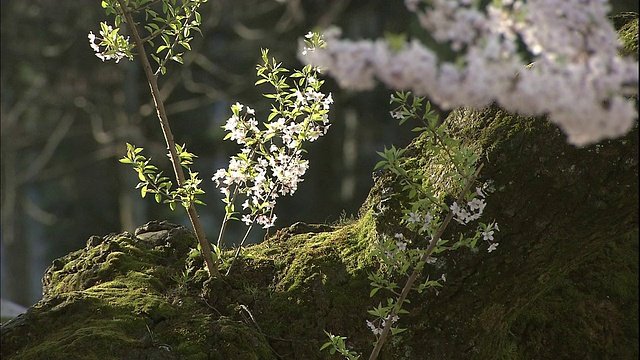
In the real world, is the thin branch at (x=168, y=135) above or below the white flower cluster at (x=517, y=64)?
above

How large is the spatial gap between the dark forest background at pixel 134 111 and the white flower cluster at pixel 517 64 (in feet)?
33.2

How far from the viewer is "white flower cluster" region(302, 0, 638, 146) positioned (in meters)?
1.48

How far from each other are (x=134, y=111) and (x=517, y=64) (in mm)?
11154

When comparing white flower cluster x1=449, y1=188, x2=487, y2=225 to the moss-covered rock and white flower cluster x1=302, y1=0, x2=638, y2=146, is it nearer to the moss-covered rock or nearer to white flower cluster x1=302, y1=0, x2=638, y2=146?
the moss-covered rock

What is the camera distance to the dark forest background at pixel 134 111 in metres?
12.5

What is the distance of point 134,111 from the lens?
1212cm

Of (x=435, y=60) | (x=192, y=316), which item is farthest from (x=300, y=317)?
(x=435, y=60)

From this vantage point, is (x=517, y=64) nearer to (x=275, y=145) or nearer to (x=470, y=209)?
(x=470, y=209)

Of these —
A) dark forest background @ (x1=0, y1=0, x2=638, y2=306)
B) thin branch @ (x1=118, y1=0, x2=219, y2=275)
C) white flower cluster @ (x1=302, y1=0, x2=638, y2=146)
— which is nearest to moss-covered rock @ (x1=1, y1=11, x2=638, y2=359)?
thin branch @ (x1=118, y1=0, x2=219, y2=275)

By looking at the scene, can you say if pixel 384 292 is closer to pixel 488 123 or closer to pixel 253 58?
pixel 488 123

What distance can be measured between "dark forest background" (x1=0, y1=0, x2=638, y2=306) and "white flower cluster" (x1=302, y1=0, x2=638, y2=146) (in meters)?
10.1

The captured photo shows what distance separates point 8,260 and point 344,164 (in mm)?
6468

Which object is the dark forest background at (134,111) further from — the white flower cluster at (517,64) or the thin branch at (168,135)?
the white flower cluster at (517,64)

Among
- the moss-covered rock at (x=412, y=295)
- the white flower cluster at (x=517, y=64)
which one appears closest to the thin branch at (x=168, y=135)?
the moss-covered rock at (x=412, y=295)
